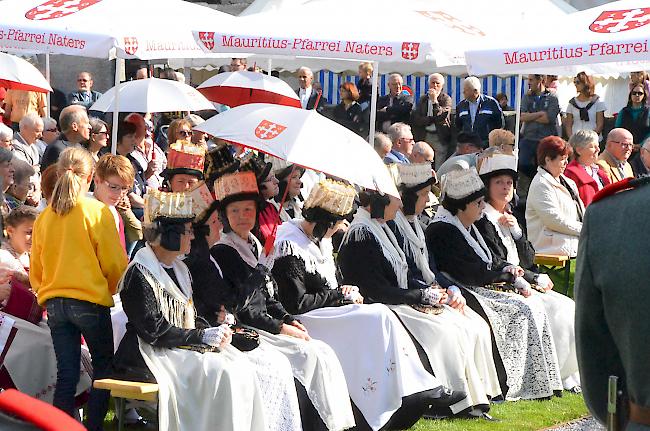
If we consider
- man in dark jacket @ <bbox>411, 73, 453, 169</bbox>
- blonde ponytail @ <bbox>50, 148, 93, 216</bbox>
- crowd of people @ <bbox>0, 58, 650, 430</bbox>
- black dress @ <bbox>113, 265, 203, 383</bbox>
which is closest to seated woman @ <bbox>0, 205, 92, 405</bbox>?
crowd of people @ <bbox>0, 58, 650, 430</bbox>

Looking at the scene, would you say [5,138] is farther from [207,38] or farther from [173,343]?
[173,343]

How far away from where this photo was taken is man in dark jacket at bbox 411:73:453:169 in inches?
623

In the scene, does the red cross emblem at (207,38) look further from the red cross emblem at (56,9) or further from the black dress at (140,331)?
the black dress at (140,331)

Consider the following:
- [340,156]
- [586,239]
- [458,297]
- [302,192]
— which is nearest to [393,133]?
[302,192]

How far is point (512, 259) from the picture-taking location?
9266mm

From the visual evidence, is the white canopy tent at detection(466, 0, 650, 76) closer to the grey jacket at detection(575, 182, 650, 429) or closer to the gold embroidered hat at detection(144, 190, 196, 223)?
the gold embroidered hat at detection(144, 190, 196, 223)

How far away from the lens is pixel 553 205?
1117cm

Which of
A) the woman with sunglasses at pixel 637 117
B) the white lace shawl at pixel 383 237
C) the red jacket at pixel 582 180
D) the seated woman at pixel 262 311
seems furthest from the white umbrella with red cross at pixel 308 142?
the woman with sunglasses at pixel 637 117

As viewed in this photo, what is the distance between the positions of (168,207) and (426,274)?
262cm

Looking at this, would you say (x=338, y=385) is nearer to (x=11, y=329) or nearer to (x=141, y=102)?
(x=11, y=329)

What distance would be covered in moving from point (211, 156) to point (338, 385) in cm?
238

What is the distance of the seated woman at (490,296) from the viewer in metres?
8.62

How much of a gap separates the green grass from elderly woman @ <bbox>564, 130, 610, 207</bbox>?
3525 millimetres

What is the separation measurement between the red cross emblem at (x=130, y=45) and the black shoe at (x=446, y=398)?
12.5ft
